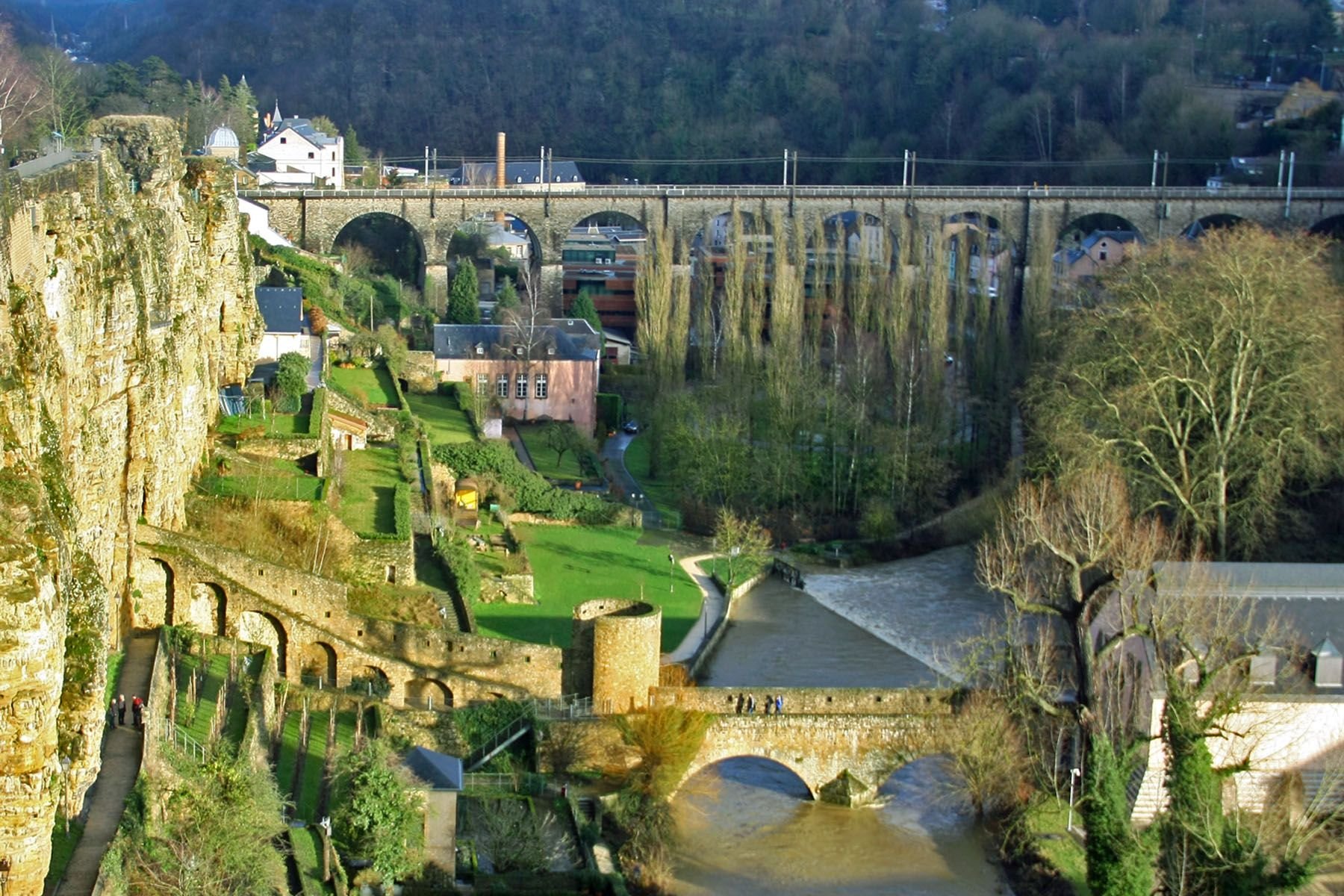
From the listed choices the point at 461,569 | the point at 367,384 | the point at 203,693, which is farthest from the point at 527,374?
the point at 203,693

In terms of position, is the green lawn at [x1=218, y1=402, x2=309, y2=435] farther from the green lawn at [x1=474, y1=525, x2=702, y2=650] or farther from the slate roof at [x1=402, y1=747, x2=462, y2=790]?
the slate roof at [x1=402, y1=747, x2=462, y2=790]

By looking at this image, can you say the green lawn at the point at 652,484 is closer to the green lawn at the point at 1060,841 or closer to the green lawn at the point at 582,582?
the green lawn at the point at 582,582

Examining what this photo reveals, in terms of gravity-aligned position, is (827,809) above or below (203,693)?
below

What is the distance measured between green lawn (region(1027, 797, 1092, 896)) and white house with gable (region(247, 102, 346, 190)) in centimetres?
4700

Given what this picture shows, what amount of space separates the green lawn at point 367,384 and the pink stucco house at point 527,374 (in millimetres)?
Result: 3710

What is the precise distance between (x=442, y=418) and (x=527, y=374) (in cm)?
508

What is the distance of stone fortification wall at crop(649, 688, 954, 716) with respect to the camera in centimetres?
2819

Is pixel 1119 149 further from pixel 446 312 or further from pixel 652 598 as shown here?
pixel 652 598

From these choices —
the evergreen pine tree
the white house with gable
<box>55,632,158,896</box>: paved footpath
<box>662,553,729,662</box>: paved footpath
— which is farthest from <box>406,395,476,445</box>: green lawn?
the white house with gable

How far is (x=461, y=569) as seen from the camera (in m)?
33.2

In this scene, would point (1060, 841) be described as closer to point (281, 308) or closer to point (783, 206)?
point (281, 308)

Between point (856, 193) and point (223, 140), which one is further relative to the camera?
point (856, 193)

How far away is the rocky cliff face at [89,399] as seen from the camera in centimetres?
1363

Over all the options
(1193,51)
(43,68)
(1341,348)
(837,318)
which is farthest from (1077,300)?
(1193,51)
